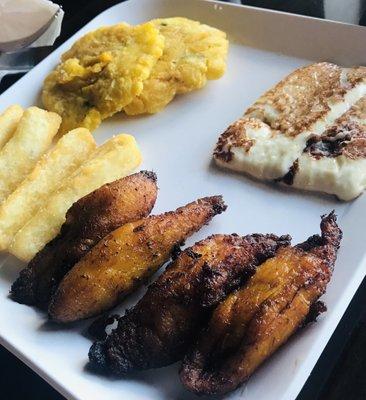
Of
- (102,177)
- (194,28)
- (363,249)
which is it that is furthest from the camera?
(194,28)

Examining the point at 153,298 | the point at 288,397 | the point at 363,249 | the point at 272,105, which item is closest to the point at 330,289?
the point at 363,249

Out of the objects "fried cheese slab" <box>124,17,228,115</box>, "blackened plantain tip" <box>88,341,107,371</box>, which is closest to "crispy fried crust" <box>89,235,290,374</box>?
"blackened plantain tip" <box>88,341,107,371</box>

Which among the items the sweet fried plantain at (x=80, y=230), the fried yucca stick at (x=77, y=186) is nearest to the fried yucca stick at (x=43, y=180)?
the fried yucca stick at (x=77, y=186)

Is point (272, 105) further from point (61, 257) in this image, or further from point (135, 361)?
point (135, 361)

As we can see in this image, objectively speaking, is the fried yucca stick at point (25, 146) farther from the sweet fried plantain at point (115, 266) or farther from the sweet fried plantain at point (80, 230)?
the sweet fried plantain at point (115, 266)

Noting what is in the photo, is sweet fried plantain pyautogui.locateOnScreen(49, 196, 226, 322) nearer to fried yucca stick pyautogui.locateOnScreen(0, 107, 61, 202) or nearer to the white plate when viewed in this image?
the white plate

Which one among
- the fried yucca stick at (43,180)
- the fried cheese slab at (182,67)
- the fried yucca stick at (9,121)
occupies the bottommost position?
the fried yucca stick at (43,180)

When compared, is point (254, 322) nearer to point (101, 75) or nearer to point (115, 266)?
point (115, 266)
